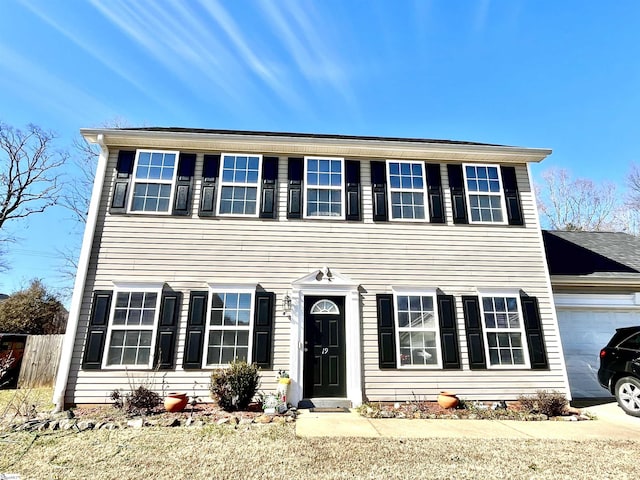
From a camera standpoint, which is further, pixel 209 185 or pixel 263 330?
pixel 209 185

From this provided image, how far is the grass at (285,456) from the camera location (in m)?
3.36

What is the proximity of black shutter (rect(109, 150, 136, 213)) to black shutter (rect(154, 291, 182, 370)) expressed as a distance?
90.6 inches

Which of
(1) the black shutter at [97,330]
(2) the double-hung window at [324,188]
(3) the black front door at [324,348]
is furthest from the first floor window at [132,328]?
(2) the double-hung window at [324,188]

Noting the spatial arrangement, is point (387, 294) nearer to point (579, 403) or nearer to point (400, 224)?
point (400, 224)

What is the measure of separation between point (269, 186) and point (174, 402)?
4.74m

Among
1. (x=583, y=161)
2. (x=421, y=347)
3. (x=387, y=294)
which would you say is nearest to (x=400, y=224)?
(x=387, y=294)

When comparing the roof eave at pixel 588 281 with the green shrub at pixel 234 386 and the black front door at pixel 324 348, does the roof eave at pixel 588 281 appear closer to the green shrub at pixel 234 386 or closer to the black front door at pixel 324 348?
the black front door at pixel 324 348

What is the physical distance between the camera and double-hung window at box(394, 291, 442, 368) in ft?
21.9

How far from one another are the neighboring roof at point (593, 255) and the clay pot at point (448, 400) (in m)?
4.04

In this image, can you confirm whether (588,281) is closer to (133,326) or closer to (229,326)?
(229,326)

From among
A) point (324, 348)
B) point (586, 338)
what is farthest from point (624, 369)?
point (324, 348)

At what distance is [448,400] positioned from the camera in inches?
243

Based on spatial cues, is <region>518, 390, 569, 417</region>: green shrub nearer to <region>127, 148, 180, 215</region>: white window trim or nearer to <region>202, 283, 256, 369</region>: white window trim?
<region>202, 283, 256, 369</region>: white window trim

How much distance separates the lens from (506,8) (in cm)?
667
